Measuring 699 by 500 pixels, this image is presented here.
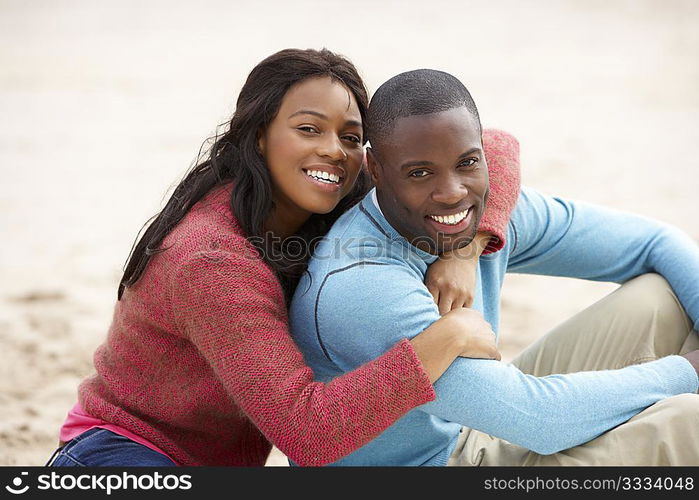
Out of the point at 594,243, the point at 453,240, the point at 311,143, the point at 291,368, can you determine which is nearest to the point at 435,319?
the point at 453,240

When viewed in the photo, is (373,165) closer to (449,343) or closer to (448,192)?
(448,192)

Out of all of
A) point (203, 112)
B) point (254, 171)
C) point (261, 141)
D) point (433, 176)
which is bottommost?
point (433, 176)

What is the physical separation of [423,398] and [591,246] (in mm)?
1066

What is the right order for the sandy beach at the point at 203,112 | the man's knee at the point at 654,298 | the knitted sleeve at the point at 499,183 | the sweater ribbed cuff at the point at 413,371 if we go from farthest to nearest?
1. the sandy beach at the point at 203,112
2. the man's knee at the point at 654,298
3. the knitted sleeve at the point at 499,183
4. the sweater ribbed cuff at the point at 413,371

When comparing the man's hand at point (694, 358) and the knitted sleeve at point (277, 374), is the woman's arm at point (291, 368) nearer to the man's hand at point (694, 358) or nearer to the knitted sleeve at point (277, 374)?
the knitted sleeve at point (277, 374)

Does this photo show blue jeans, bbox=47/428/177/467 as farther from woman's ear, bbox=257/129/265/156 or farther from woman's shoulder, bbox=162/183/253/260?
woman's ear, bbox=257/129/265/156

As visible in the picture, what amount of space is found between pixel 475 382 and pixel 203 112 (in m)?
6.98

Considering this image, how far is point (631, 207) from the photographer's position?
6543 millimetres

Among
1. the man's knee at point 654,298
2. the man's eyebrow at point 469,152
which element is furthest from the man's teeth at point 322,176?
the man's knee at point 654,298

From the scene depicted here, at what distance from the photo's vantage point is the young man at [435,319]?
7.04 feet

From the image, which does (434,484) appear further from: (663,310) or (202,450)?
(663,310)

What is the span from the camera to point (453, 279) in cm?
239

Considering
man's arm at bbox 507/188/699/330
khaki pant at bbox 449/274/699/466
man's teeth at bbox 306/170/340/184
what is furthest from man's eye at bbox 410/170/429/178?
khaki pant at bbox 449/274/699/466

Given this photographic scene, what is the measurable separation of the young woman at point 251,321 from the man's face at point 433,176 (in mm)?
173
